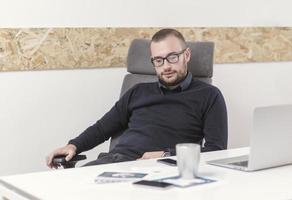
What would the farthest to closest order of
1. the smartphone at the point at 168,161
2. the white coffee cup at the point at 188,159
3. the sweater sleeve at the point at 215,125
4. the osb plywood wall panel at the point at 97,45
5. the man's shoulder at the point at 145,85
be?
the osb plywood wall panel at the point at 97,45 < the man's shoulder at the point at 145,85 < the sweater sleeve at the point at 215,125 < the smartphone at the point at 168,161 < the white coffee cup at the point at 188,159

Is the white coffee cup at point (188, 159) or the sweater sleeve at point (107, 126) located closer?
the white coffee cup at point (188, 159)

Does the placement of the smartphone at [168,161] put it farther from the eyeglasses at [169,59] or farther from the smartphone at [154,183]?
the eyeglasses at [169,59]

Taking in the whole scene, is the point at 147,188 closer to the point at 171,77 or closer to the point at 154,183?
the point at 154,183

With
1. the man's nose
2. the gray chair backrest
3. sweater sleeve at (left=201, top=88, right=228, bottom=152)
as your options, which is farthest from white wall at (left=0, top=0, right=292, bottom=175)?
sweater sleeve at (left=201, top=88, right=228, bottom=152)

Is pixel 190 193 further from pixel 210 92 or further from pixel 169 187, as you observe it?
pixel 210 92

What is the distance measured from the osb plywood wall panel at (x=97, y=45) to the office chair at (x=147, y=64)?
0.78 feet

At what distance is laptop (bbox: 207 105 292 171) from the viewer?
1673 millimetres

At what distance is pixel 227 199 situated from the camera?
145cm

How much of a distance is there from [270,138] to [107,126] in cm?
128

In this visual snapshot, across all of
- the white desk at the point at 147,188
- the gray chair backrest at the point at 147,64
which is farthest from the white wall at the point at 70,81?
the white desk at the point at 147,188

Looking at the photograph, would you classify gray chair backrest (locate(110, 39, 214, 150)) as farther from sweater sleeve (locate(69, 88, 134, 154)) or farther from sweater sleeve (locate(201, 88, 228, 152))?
sweater sleeve (locate(201, 88, 228, 152))

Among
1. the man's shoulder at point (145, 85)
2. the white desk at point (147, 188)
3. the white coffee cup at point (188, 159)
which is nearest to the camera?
the white desk at point (147, 188)

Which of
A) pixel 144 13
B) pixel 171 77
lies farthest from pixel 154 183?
pixel 144 13

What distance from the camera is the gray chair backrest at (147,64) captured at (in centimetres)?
296
